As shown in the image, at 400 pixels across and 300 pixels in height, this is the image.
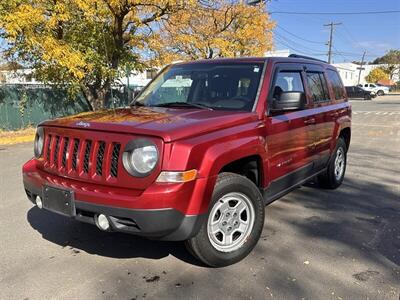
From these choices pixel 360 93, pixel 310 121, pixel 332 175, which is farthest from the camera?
pixel 360 93

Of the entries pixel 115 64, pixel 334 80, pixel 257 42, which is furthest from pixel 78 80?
pixel 257 42

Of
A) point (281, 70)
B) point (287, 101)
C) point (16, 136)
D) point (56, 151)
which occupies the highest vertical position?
point (281, 70)

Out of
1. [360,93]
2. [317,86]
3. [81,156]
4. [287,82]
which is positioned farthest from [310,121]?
[360,93]

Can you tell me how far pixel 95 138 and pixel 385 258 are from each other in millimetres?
2873

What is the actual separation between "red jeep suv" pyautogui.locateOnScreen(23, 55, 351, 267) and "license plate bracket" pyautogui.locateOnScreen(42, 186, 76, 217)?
11mm

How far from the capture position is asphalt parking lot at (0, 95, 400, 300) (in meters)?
3.35

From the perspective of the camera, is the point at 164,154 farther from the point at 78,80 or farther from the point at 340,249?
the point at 78,80

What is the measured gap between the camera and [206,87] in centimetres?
464

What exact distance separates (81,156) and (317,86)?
11.2 ft

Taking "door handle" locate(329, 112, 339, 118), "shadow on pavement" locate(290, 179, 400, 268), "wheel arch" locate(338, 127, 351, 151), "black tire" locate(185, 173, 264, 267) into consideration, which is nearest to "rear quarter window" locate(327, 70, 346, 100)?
"door handle" locate(329, 112, 339, 118)

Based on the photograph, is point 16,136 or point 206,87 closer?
point 206,87

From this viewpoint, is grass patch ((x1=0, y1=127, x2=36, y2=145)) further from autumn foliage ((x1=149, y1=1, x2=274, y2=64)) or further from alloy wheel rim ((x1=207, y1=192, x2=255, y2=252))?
alloy wheel rim ((x1=207, y1=192, x2=255, y2=252))

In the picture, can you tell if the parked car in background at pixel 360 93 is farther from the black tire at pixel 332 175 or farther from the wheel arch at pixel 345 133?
the black tire at pixel 332 175

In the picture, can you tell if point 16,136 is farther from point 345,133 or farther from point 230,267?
point 230,267
